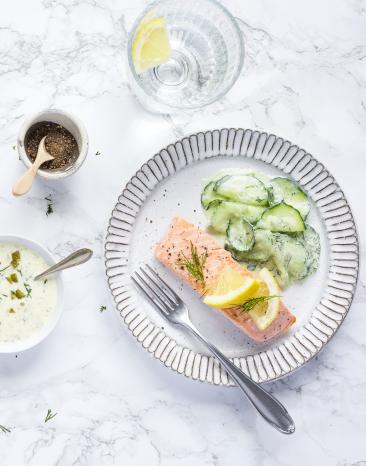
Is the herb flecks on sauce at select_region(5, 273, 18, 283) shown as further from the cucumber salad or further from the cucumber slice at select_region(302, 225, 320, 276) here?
the cucumber slice at select_region(302, 225, 320, 276)

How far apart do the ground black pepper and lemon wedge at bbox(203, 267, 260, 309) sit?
74 centimetres

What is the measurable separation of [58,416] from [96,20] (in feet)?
5.28

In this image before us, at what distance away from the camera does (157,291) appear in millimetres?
2768

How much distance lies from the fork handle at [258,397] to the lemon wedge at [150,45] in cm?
103

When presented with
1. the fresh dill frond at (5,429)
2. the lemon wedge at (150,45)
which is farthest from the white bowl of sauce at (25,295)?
the lemon wedge at (150,45)

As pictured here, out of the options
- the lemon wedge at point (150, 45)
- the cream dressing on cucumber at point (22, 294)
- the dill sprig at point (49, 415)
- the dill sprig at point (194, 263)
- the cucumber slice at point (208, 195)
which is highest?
the lemon wedge at point (150, 45)

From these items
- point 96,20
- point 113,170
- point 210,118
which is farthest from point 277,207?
point 96,20

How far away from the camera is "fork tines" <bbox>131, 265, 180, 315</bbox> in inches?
108

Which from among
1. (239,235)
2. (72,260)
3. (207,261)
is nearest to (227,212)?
(239,235)

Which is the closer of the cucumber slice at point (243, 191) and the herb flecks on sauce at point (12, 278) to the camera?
the herb flecks on sauce at point (12, 278)

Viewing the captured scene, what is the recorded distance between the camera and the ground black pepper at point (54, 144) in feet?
8.84

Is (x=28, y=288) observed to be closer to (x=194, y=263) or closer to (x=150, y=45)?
(x=194, y=263)

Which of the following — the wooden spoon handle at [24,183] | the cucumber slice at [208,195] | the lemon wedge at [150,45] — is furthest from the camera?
the cucumber slice at [208,195]

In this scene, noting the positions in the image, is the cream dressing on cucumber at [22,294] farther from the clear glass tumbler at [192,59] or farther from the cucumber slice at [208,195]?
the clear glass tumbler at [192,59]
